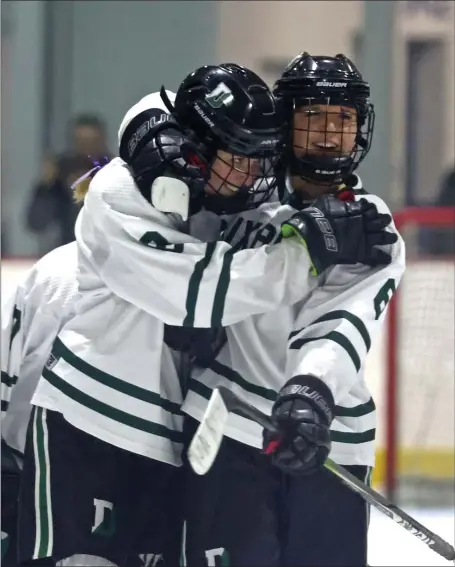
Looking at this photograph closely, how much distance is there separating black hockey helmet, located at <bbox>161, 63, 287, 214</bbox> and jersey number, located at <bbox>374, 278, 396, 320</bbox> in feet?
0.78

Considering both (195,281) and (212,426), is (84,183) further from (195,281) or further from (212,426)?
(212,426)

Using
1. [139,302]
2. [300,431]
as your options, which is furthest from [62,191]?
[300,431]

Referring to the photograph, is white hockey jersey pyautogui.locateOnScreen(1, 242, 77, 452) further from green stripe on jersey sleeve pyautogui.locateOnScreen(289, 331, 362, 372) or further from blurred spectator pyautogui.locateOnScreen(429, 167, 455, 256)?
blurred spectator pyautogui.locateOnScreen(429, 167, 455, 256)

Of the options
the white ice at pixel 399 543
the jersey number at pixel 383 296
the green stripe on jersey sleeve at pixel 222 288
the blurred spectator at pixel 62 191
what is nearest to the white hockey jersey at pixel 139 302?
the green stripe on jersey sleeve at pixel 222 288

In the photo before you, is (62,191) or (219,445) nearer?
(219,445)

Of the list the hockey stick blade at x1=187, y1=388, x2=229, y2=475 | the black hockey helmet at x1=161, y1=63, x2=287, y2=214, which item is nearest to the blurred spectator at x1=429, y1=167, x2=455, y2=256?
the black hockey helmet at x1=161, y1=63, x2=287, y2=214

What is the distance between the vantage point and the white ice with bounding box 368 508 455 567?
7.59 feet

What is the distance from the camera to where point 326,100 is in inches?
73.1

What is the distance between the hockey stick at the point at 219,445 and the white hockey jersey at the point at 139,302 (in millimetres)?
121

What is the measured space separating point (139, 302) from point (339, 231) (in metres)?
0.33

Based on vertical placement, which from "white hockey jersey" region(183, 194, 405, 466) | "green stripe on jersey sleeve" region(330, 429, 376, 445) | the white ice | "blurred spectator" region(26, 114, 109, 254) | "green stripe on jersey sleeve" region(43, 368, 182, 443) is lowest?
the white ice

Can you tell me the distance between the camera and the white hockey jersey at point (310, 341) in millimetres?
1797

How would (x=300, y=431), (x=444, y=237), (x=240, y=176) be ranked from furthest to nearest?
(x=444, y=237) → (x=240, y=176) → (x=300, y=431)

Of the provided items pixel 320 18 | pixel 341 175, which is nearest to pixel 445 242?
pixel 320 18
